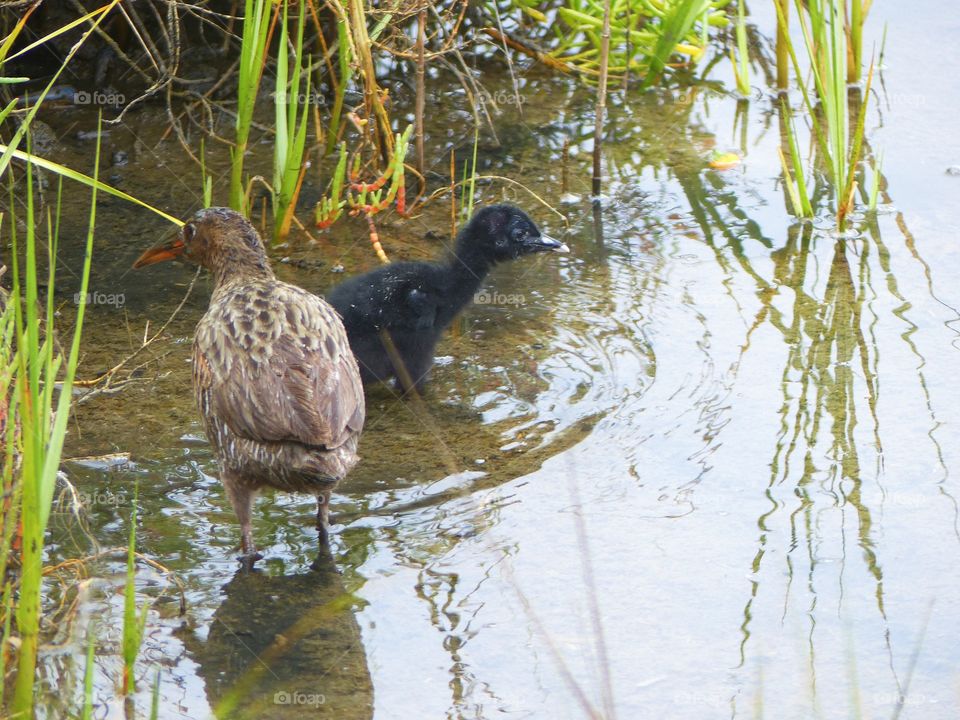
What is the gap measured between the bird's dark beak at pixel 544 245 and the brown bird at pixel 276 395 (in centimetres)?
134

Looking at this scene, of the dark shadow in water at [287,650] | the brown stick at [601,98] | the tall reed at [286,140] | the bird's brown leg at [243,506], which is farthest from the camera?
the brown stick at [601,98]

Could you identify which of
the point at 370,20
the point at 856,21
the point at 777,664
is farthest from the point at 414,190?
the point at 777,664

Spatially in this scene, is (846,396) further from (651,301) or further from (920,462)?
(651,301)

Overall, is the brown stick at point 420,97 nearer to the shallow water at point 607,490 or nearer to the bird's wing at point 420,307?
the shallow water at point 607,490

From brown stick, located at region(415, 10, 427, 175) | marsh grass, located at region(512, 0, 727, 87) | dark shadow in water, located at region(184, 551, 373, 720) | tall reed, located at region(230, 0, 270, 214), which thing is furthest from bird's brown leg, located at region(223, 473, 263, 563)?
marsh grass, located at region(512, 0, 727, 87)

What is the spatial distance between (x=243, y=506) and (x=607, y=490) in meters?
1.24

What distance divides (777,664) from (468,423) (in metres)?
1.80

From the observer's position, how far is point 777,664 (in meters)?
3.58

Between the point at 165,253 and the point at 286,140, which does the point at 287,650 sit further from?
the point at 286,140

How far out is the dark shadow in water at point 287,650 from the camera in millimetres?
3500

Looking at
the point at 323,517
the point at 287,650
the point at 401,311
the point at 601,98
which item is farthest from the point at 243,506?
the point at 601,98

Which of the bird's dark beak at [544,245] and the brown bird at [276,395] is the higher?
the bird's dark beak at [544,245]

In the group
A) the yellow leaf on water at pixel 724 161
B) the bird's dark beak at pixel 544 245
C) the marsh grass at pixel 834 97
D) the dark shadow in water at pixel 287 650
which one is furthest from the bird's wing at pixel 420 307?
the yellow leaf on water at pixel 724 161

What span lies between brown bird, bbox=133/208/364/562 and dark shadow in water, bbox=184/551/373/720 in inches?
7.8
